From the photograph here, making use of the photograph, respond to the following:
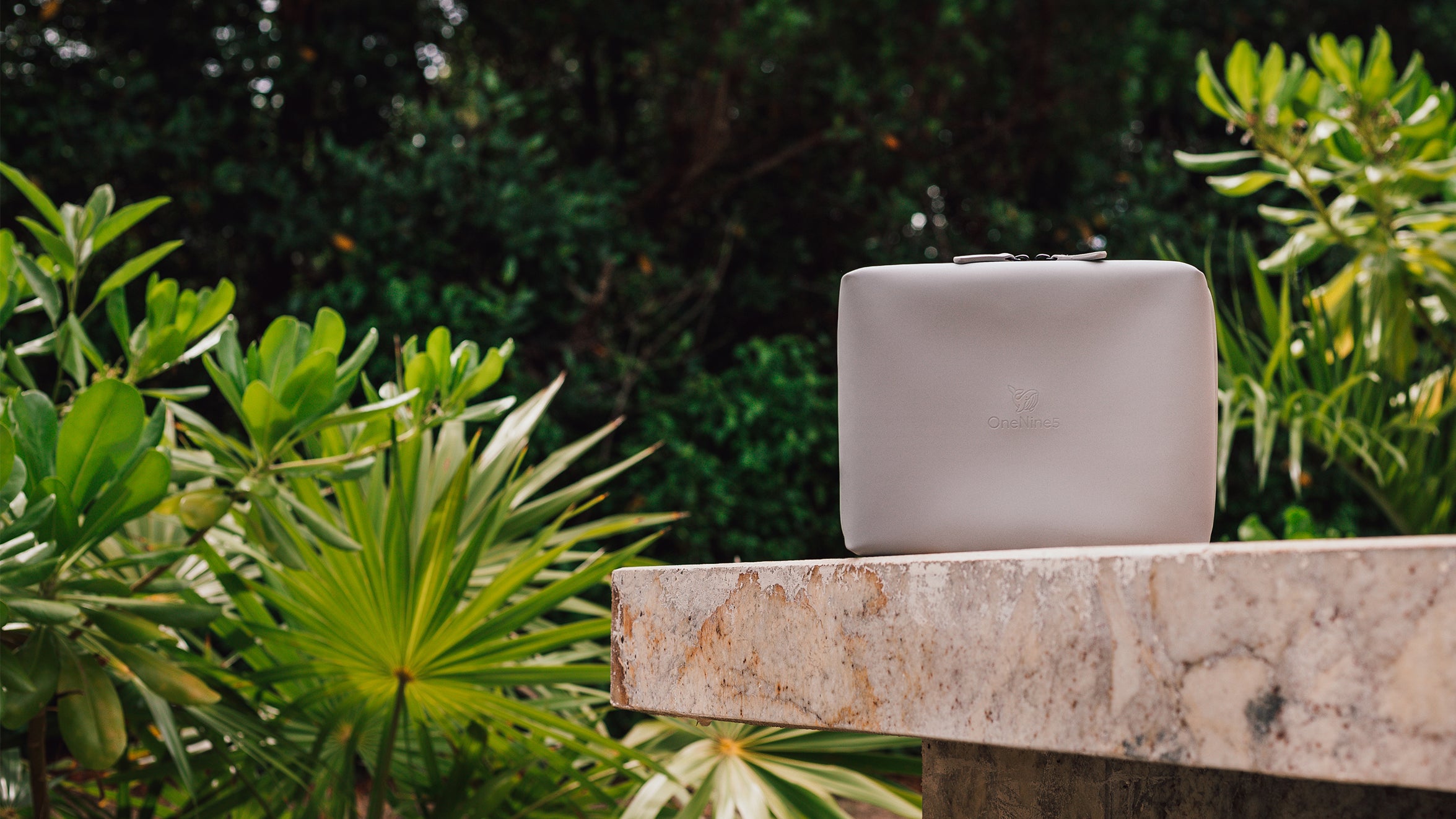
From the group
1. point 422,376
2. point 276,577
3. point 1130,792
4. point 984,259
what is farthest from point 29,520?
point 1130,792

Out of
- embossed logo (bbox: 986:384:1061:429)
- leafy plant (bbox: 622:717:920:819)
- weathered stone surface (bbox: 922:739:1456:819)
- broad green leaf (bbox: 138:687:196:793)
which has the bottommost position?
leafy plant (bbox: 622:717:920:819)

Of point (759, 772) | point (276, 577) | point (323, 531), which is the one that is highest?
point (323, 531)

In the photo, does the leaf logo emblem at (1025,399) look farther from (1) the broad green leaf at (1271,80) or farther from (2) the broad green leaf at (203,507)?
(1) the broad green leaf at (1271,80)

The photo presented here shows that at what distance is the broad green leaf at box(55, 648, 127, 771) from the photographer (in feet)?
3.76

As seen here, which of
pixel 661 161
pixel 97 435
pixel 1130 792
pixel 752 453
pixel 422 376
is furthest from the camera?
Result: pixel 661 161

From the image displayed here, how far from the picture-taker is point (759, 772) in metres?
1.50

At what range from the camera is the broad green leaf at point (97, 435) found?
0.93 meters

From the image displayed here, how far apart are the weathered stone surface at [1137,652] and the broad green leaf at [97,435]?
0.63 m

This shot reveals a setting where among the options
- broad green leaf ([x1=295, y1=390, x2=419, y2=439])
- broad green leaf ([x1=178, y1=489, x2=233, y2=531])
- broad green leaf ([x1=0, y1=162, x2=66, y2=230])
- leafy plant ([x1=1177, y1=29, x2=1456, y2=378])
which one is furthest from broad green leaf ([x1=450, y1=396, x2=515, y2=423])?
leafy plant ([x1=1177, y1=29, x2=1456, y2=378])

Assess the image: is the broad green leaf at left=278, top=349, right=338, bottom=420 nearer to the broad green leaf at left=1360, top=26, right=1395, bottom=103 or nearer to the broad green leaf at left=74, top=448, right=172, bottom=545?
the broad green leaf at left=74, top=448, right=172, bottom=545

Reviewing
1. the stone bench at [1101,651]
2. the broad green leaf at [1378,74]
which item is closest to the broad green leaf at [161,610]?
the stone bench at [1101,651]

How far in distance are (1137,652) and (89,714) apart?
45.2 inches

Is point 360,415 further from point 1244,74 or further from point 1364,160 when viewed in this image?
point 1364,160

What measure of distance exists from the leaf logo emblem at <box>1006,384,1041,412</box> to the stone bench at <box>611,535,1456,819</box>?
231 mm
